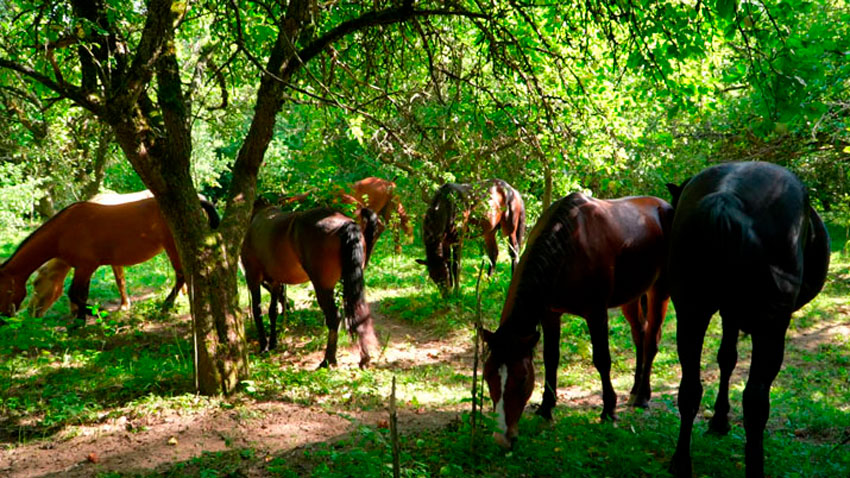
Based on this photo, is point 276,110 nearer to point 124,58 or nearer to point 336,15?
point 124,58

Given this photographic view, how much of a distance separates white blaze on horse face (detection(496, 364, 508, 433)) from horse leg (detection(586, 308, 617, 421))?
3.60 ft

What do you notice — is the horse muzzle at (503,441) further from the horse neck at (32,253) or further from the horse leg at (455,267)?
the horse neck at (32,253)

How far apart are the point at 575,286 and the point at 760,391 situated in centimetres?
155

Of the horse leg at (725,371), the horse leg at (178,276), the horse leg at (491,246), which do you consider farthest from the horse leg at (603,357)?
the horse leg at (178,276)

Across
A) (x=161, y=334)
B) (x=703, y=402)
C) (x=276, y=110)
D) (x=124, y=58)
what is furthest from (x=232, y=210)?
(x=703, y=402)

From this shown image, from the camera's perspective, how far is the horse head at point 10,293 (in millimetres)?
7094

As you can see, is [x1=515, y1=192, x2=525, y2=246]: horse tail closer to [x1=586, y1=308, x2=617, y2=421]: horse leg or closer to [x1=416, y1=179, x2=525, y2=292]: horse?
[x1=416, y1=179, x2=525, y2=292]: horse

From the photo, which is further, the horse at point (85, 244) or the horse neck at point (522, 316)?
the horse at point (85, 244)

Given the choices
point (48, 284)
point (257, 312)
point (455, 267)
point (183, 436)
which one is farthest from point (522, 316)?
point (48, 284)

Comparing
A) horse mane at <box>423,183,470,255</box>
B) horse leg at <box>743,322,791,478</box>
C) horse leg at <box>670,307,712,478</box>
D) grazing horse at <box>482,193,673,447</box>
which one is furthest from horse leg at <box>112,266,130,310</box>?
horse leg at <box>743,322,791,478</box>

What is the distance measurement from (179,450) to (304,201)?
417cm

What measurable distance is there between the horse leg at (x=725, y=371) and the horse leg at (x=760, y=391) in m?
0.44

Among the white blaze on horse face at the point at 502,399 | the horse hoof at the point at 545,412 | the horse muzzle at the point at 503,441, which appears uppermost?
the white blaze on horse face at the point at 502,399

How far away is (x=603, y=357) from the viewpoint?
4.82 metres
